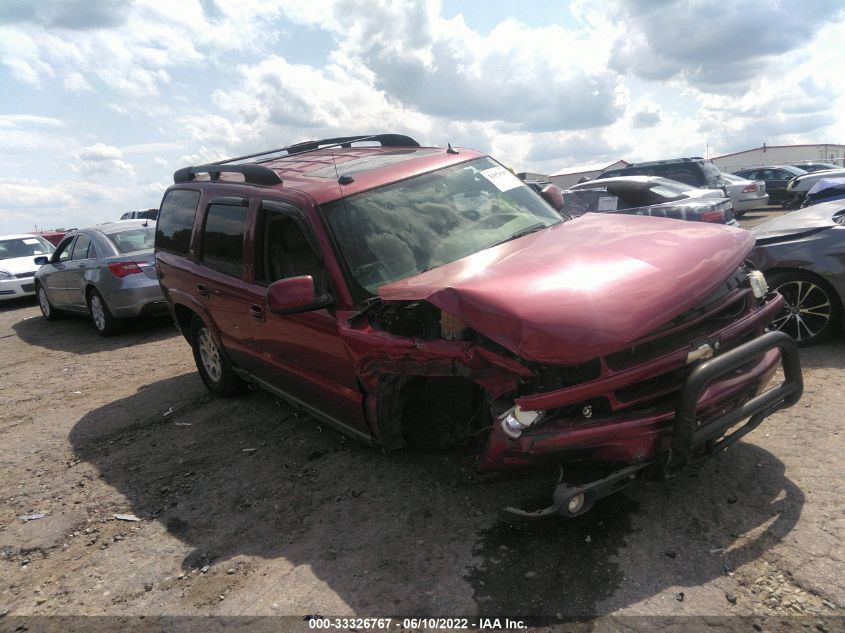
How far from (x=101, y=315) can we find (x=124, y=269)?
1075 millimetres

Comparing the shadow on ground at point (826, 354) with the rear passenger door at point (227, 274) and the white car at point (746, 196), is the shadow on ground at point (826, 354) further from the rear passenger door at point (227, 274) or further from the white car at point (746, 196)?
the white car at point (746, 196)

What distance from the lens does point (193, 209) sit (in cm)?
534

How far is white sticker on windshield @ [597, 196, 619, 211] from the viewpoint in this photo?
31.3ft

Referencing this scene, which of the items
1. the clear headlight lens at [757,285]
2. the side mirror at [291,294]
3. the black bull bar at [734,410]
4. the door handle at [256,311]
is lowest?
the black bull bar at [734,410]

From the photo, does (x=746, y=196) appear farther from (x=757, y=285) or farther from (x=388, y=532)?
(x=388, y=532)

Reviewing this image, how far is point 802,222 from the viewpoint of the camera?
5441 mm

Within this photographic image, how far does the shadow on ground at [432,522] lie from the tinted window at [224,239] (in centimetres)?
140

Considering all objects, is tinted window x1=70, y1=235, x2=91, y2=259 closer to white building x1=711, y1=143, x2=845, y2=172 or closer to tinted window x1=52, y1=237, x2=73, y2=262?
tinted window x1=52, y1=237, x2=73, y2=262

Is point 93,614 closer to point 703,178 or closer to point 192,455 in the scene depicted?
point 192,455

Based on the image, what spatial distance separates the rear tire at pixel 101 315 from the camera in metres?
9.02

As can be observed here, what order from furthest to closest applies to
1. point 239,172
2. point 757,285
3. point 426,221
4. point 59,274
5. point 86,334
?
1. point 59,274
2. point 86,334
3. point 239,172
4. point 426,221
5. point 757,285

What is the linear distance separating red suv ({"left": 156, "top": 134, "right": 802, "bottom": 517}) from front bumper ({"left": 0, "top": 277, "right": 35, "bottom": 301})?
11395 mm

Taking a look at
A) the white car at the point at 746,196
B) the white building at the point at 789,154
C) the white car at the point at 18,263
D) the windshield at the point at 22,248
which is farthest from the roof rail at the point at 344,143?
the white building at the point at 789,154

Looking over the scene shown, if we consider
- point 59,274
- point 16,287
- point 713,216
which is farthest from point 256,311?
point 16,287
